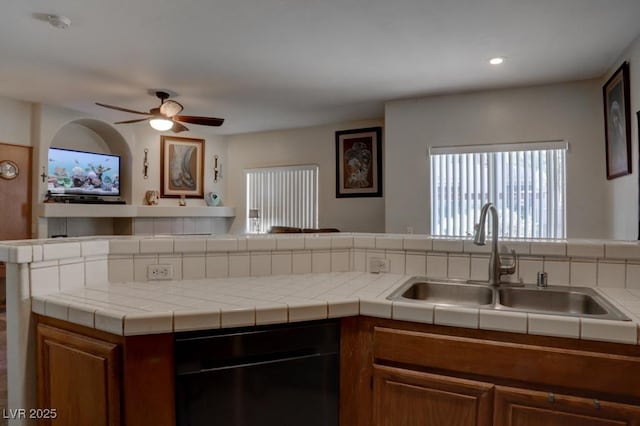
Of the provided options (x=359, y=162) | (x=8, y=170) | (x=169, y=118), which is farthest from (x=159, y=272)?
(x=359, y=162)

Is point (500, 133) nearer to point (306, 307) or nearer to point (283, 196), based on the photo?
point (283, 196)

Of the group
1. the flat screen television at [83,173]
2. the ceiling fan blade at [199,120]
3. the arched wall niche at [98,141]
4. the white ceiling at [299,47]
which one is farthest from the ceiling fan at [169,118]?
the arched wall niche at [98,141]

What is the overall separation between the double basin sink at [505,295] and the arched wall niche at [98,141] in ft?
17.5

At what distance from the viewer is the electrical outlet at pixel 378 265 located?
1.84 m

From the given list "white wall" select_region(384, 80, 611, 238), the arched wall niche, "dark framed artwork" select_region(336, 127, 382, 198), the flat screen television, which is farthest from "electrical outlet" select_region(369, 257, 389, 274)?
the arched wall niche

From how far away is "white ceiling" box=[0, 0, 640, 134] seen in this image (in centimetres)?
251

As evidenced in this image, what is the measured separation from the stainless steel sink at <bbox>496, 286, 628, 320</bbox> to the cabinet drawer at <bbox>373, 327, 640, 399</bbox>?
0.33 meters

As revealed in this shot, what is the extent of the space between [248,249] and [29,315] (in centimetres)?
84

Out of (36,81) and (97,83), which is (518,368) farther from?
(36,81)

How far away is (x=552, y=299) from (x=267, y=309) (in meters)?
1.15

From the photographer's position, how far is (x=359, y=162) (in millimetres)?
5641

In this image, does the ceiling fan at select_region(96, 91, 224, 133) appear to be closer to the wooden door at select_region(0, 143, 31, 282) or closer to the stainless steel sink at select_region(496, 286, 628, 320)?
the wooden door at select_region(0, 143, 31, 282)

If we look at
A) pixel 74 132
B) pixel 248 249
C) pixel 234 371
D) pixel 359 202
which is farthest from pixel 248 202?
pixel 234 371

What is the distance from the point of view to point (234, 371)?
1.22 meters
